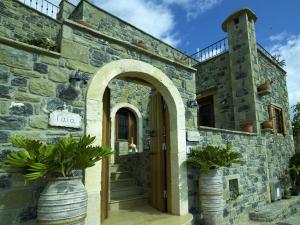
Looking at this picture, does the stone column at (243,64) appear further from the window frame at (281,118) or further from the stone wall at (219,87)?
the window frame at (281,118)

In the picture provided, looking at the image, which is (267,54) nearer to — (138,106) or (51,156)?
(138,106)

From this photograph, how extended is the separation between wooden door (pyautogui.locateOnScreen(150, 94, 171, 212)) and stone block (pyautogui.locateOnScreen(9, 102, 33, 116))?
2495 millimetres

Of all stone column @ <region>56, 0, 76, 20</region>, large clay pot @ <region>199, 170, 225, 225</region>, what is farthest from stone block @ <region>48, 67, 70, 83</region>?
stone column @ <region>56, 0, 76, 20</region>

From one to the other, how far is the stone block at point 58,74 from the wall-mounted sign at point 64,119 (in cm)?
42

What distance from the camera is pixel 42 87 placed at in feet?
9.18

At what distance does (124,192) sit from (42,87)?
3184 mm

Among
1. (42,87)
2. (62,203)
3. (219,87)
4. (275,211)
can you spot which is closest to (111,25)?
(219,87)

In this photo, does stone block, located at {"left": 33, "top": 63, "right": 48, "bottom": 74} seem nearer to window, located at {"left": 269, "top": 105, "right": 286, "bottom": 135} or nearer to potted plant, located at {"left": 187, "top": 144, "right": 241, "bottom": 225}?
potted plant, located at {"left": 187, "top": 144, "right": 241, "bottom": 225}

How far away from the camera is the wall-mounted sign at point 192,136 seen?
14.2 ft

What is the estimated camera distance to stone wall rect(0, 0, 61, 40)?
20.3ft

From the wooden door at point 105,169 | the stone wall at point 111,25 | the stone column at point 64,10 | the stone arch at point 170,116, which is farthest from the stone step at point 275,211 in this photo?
the stone column at point 64,10

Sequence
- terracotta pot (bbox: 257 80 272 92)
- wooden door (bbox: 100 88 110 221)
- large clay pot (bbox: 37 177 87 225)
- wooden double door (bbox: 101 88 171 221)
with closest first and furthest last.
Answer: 1. large clay pot (bbox: 37 177 87 225)
2. wooden door (bbox: 100 88 110 221)
3. wooden double door (bbox: 101 88 171 221)
4. terracotta pot (bbox: 257 80 272 92)

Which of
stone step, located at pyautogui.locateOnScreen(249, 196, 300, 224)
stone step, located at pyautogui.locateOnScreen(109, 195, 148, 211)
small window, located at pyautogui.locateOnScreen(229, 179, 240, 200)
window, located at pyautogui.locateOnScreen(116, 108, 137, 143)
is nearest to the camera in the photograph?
stone step, located at pyautogui.locateOnScreen(109, 195, 148, 211)

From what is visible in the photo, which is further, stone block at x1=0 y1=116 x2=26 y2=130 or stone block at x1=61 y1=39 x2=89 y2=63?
stone block at x1=61 y1=39 x2=89 y2=63
